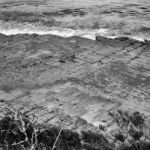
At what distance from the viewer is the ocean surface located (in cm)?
602

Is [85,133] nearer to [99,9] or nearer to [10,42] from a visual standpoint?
[10,42]

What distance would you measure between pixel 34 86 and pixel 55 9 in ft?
12.4

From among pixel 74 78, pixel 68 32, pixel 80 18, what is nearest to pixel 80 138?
pixel 74 78

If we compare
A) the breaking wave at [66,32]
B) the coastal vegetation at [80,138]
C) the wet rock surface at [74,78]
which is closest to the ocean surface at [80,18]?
the breaking wave at [66,32]

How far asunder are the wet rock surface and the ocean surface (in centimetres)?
45

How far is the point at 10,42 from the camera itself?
587cm

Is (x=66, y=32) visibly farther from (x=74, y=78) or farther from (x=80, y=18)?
(x=74, y=78)

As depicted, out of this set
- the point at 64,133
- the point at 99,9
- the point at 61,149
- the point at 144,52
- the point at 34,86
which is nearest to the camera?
the point at 61,149

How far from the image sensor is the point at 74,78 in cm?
433

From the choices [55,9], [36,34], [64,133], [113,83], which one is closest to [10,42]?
[36,34]

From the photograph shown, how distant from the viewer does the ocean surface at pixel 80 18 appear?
19.7ft

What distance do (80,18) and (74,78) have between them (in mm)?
2741

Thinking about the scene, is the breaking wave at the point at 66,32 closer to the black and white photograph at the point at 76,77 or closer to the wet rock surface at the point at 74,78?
the black and white photograph at the point at 76,77

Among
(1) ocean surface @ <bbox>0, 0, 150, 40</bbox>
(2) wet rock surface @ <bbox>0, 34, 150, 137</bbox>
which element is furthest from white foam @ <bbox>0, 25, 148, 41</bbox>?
(2) wet rock surface @ <bbox>0, 34, 150, 137</bbox>
